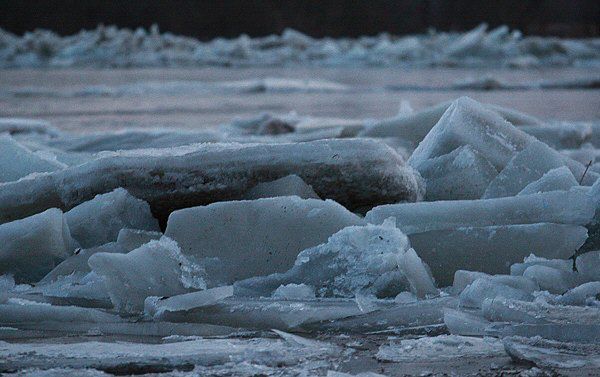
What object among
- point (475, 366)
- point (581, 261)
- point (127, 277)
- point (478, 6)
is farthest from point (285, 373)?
point (478, 6)

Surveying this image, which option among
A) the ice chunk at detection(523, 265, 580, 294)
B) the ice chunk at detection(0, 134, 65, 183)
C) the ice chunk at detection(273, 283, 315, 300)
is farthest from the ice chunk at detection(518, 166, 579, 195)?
the ice chunk at detection(0, 134, 65, 183)

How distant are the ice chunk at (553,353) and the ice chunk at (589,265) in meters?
0.37

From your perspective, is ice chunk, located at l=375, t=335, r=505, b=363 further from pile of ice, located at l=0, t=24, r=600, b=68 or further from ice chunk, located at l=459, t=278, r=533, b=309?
pile of ice, located at l=0, t=24, r=600, b=68

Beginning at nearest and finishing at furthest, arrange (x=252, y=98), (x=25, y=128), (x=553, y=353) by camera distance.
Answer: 1. (x=553, y=353)
2. (x=25, y=128)
3. (x=252, y=98)

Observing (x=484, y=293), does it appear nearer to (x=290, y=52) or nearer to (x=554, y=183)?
(x=554, y=183)

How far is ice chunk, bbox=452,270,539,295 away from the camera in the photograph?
195 centimetres

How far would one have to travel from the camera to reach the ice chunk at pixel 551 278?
198 cm

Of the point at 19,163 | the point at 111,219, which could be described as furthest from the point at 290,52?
the point at 111,219

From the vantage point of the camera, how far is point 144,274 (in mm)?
1968

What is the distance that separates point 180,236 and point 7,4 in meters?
28.1

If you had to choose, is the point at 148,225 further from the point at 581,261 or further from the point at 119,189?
the point at 581,261

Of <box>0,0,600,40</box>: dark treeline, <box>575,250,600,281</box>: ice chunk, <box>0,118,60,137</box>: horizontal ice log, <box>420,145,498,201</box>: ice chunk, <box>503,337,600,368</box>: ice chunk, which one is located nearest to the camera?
<box>503,337,600,368</box>: ice chunk

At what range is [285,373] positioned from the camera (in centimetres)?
150

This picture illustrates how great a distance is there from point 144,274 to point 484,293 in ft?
1.98
